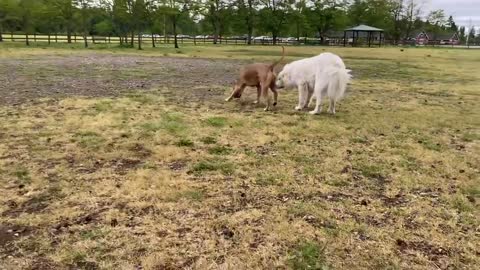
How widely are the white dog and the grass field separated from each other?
0.53 meters

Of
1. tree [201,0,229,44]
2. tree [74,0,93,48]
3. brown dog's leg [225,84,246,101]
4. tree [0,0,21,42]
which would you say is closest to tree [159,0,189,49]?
tree [74,0,93,48]

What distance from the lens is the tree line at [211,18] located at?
38594 millimetres

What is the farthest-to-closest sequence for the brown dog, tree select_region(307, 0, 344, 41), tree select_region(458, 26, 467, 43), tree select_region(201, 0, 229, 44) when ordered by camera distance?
tree select_region(458, 26, 467, 43) → tree select_region(307, 0, 344, 41) → tree select_region(201, 0, 229, 44) → the brown dog

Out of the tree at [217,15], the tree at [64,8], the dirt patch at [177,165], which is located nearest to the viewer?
the dirt patch at [177,165]

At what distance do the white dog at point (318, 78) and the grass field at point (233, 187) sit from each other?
526mm

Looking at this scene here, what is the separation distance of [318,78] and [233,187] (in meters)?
4.56

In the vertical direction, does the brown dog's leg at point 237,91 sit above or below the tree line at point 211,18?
below

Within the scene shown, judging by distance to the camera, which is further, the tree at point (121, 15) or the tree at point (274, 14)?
the tree at point (274, 14)

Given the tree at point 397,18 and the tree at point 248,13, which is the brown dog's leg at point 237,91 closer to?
the tree at point 248,13

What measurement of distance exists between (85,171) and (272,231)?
261 cm

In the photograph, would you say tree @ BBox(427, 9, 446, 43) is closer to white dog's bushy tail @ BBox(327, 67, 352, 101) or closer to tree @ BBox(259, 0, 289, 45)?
tree @ BBox(259, 0, 289, 45)

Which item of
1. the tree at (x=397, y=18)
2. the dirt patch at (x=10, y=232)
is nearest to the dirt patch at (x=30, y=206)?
the dirt patch at (x=10, y=232)

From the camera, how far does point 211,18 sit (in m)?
59.3

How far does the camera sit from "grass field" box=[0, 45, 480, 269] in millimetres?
3365
